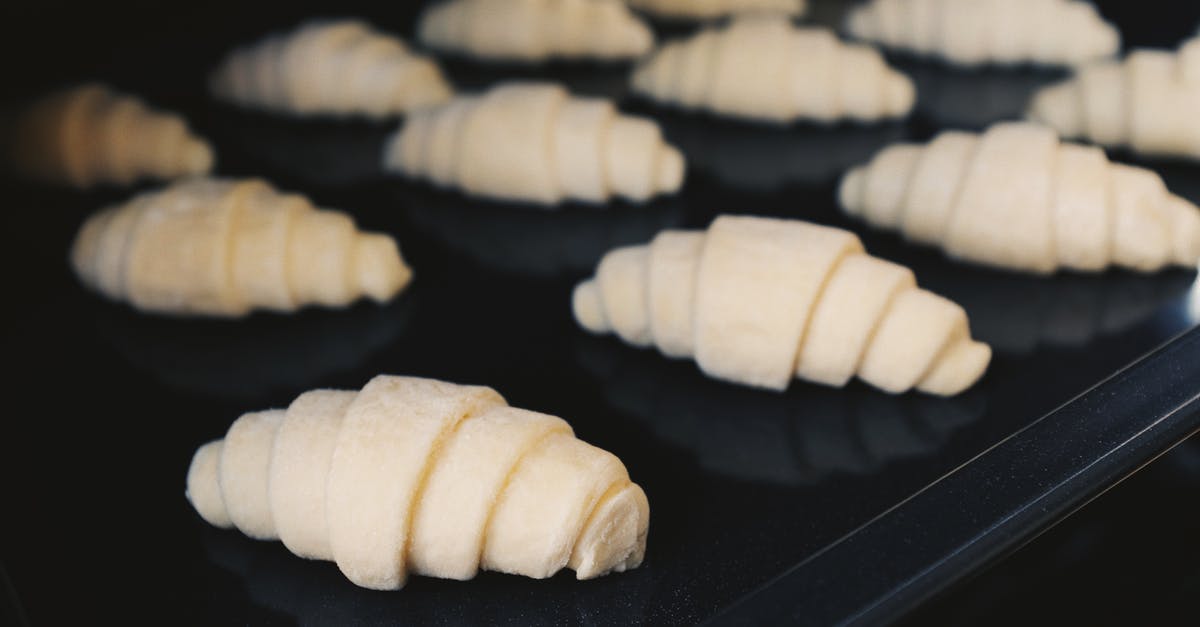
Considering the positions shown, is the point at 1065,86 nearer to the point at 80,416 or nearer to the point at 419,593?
the point at 419,593

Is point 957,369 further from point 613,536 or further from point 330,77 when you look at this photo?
point 330,77

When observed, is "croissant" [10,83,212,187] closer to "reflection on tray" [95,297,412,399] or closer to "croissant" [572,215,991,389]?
"reflection on tray" [95,297,412,399]

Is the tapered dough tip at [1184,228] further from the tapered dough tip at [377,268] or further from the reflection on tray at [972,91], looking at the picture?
the tapered dough tip at [377,268]

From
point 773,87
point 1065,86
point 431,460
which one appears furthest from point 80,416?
point 1065,86

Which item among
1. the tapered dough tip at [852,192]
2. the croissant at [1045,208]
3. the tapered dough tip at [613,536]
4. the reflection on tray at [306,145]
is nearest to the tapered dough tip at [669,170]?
the tapered dough tip at [852,192]

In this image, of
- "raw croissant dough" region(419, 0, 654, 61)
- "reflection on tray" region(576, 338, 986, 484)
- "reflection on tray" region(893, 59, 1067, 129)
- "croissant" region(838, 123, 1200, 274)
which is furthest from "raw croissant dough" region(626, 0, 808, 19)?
"reflection on tray" region(576, 338, 986, 484)

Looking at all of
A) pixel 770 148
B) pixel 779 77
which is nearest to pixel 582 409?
pixel 770 148
